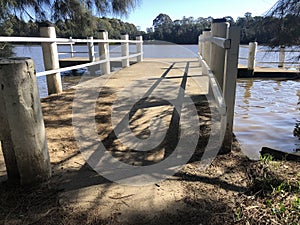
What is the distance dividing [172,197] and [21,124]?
1069mm

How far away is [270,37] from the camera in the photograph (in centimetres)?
286

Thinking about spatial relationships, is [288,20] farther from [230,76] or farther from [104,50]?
[104,50]

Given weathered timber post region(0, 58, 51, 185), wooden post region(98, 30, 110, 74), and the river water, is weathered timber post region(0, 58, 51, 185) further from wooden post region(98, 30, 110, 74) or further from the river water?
wooden post region(98, 30, 110, 74)

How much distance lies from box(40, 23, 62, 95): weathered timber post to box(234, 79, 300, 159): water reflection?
10.4ft

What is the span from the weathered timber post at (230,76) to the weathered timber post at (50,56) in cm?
317

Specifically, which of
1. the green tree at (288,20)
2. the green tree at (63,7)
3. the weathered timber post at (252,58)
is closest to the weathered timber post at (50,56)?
the green tree at (63,7)

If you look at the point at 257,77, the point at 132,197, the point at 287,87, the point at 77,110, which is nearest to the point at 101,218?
the point at 132,197

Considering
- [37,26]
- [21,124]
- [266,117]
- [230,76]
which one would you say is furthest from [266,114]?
[37,26]

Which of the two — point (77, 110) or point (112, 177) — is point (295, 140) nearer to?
point (112, 177)

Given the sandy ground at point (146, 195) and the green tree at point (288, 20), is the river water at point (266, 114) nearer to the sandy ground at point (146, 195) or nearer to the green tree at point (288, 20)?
the green tree at point (288, 20)

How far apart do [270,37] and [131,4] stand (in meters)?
3.56

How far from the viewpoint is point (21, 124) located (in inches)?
58.9

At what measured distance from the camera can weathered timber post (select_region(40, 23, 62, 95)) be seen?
3.96 meters

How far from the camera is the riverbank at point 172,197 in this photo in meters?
1.33
